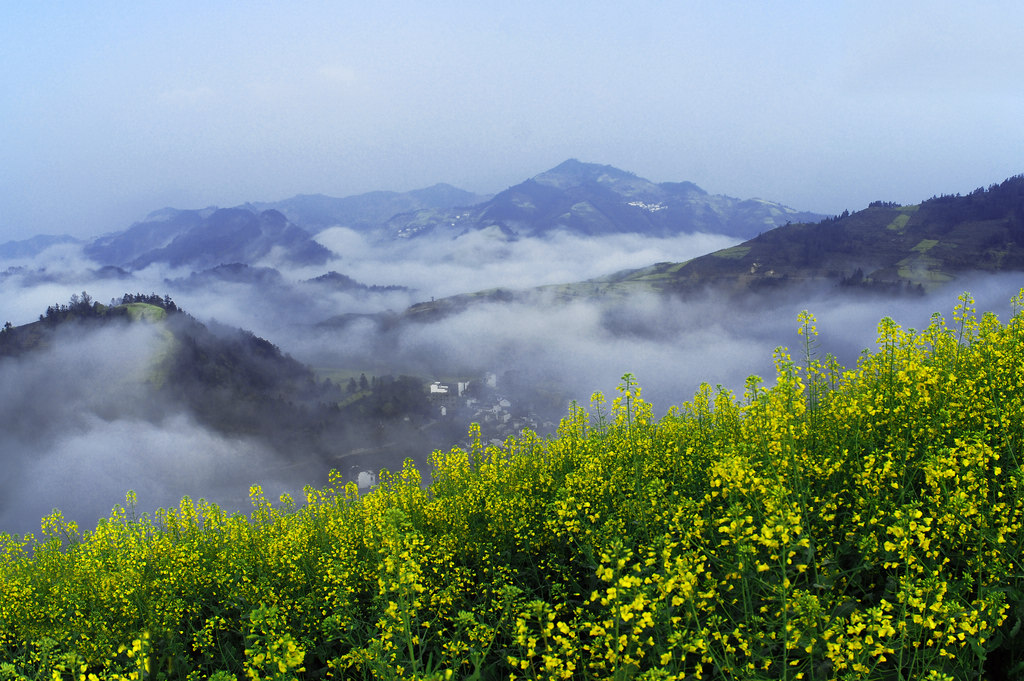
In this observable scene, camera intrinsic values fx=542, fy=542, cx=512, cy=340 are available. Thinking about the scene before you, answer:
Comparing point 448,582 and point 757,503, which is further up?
point 757,503

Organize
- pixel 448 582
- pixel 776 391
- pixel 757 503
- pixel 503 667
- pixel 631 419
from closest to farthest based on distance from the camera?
pixel 757 503, pixel 503 667, pixel 448 582, pixel 776 391, pixel 631 419

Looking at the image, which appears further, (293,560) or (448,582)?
(293,560)

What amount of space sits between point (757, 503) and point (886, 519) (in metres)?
2.34

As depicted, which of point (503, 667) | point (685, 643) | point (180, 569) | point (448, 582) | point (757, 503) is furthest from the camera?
point (180, 569)

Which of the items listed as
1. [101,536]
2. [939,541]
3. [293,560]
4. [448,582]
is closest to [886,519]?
[939,541]

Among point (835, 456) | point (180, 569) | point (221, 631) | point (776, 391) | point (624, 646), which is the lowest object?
point (221, 631)

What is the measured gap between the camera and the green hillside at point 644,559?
724 centimetres

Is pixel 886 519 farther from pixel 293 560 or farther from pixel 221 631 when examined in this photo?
A: pixel 221 631

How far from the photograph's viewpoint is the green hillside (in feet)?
23.8

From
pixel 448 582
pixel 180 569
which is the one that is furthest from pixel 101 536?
pixel 448 582

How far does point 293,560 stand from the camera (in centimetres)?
1295

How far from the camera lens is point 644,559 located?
9.47 meters

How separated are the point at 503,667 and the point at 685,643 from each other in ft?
14.1

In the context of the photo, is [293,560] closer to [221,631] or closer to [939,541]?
[221,631]
